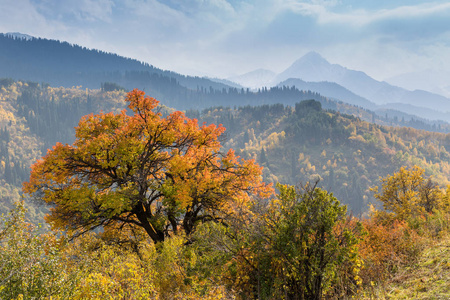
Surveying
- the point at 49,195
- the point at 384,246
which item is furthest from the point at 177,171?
the point at 384,246

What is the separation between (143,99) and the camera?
16.8m

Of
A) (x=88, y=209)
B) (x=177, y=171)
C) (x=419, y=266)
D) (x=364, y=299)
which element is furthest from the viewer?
(x=177, y=171)

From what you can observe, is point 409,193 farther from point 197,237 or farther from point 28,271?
point 28,271

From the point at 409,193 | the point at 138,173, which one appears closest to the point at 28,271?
the point at 138,173

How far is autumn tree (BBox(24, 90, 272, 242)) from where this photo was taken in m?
15.3

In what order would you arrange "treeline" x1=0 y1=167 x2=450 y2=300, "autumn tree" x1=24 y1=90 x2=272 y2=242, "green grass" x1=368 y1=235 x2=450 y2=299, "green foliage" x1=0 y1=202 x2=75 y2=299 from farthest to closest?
"autumn tree" x1=24 y1=90 x2=272 y2=242
"treeline" x1=0 y1=167 x2=450 y2=300
"green foliage" x1=0 y1=202 x2=75 y2=299
"green grass" x1=368 y1=235 x2=450 y2=299

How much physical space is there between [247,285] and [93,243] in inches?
574

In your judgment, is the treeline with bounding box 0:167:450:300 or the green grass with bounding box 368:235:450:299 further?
the treeline with bounding box 0:167:450:300

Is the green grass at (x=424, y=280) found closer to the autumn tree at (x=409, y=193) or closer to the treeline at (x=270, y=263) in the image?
the treeline at (x=270, y=263)

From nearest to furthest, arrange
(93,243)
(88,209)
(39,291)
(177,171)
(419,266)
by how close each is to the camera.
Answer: (39,291) → (419,266) → (88,209) → (177,171) → (93,243)

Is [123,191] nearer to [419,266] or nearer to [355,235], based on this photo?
[355,235]

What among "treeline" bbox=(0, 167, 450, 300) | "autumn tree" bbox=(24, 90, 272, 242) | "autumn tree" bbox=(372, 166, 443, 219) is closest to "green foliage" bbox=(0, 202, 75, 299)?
"treeline" bbox=(0, 167, 450, 300)

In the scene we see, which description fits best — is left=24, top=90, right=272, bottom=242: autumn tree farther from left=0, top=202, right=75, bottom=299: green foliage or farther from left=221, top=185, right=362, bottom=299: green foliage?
left=0, top=202, right=75, bottom=299: green foliage

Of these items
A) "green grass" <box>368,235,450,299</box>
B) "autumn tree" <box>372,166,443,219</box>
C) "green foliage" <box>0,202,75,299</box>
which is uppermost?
"green grass" <box>368,235,450,299</box>
